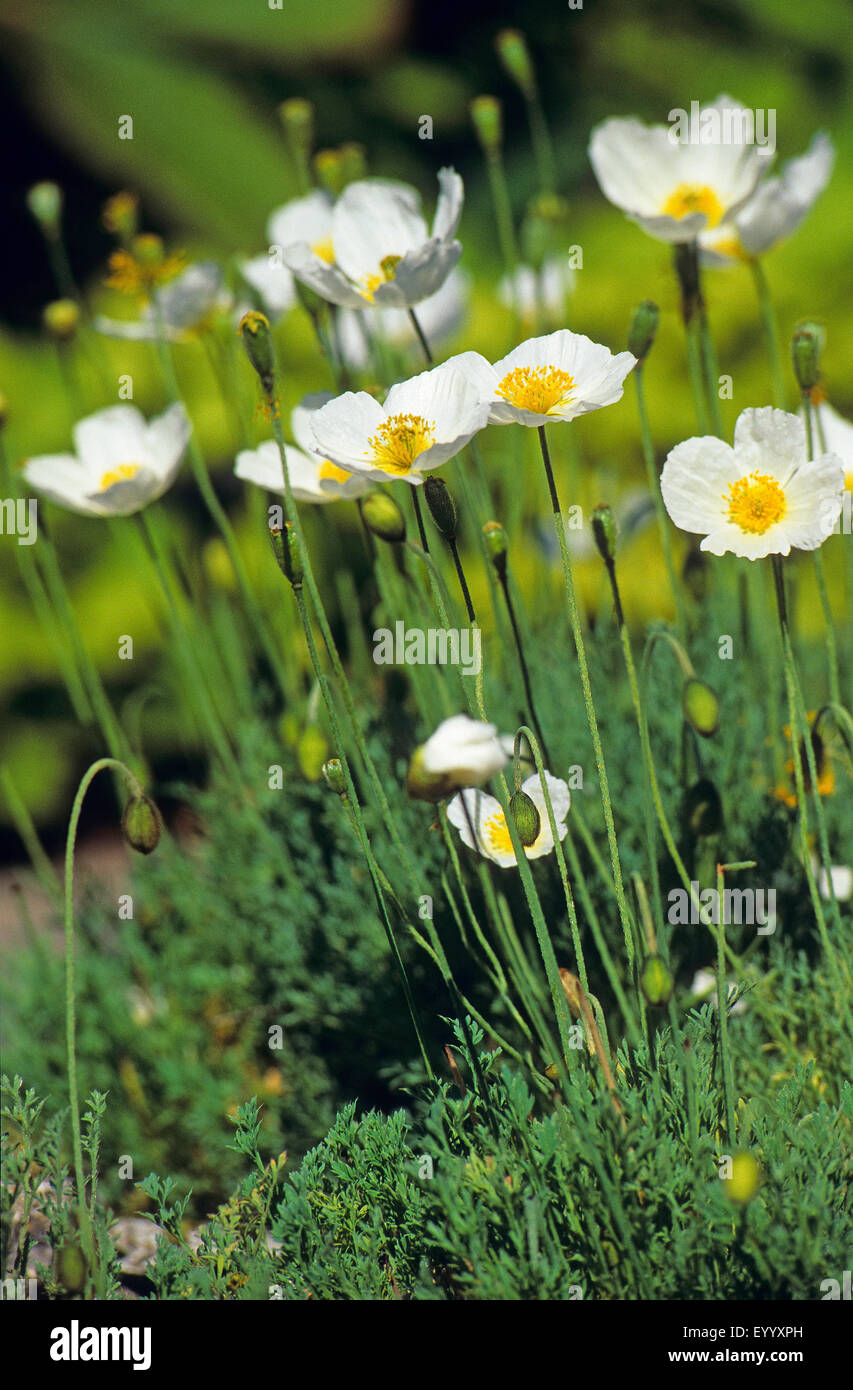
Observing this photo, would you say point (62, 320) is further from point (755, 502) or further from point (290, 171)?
point (290, 171)

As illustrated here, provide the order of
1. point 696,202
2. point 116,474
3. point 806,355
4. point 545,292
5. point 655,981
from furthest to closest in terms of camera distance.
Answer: point 545,292
point 116,474
point 696,202
point 806,355
point 655,981

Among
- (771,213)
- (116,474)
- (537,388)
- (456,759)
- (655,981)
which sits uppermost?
(771,213)

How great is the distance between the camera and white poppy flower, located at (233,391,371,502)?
38.0 inches

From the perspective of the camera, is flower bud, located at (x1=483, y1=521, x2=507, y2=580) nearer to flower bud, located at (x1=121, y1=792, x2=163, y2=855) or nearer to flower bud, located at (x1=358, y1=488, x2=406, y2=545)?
flower bud, located at (x1=358, y1=488, x2=406, y2=545)

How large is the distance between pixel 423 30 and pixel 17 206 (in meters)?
1.38

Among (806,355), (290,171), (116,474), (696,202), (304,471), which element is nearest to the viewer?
(806,355)

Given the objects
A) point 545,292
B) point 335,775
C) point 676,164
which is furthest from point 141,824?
point 545,292

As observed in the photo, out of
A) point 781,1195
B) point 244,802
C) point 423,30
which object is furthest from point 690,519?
point 423,30

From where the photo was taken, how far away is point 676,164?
3.94 feet

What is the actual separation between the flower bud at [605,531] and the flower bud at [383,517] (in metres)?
0.15

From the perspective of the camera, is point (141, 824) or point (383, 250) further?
point (383, 250)

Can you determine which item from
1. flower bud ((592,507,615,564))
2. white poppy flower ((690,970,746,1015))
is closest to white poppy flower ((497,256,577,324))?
flower bud ((592,507,615,564))

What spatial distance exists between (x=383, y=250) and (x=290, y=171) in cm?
203
